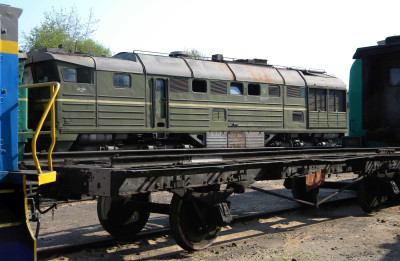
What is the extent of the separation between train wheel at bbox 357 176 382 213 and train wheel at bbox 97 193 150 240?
13.1 feet

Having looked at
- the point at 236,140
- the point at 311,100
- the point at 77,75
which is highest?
the point at 77,75

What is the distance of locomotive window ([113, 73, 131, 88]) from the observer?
43.2ft

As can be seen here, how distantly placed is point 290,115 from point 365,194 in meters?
9.57

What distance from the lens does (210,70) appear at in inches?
600

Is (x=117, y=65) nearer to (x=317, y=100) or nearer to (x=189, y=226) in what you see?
(x=189, y=226)

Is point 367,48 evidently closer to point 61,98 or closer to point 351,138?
point 351,138

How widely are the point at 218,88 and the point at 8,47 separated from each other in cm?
1136

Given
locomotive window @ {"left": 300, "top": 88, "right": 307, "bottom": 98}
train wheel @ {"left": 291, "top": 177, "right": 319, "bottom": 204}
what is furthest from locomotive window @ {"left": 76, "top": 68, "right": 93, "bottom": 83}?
locomotive window @ {"left": 300, "top": 88, "right": 307, "bottom": 98}

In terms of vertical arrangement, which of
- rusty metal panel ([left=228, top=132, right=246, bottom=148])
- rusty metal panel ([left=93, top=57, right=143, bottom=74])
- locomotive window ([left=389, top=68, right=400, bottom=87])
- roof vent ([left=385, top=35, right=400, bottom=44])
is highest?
rusty metal panel ([left=93, top=57, right=143, bottom=74])

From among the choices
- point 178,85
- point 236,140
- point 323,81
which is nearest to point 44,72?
point 178,85

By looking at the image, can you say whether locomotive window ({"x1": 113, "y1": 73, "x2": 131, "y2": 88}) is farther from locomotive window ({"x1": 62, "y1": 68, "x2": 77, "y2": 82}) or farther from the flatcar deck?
the flatcar deck

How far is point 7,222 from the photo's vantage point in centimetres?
374

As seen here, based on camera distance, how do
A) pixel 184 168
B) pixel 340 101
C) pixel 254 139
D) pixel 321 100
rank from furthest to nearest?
1. pixel 340 101
2. pixel 321 100
3. pixel 254 139
4. pixel 184 168

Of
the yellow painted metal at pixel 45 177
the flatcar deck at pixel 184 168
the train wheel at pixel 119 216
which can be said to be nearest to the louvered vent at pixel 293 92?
the flatcar deck at pixel 184 168
